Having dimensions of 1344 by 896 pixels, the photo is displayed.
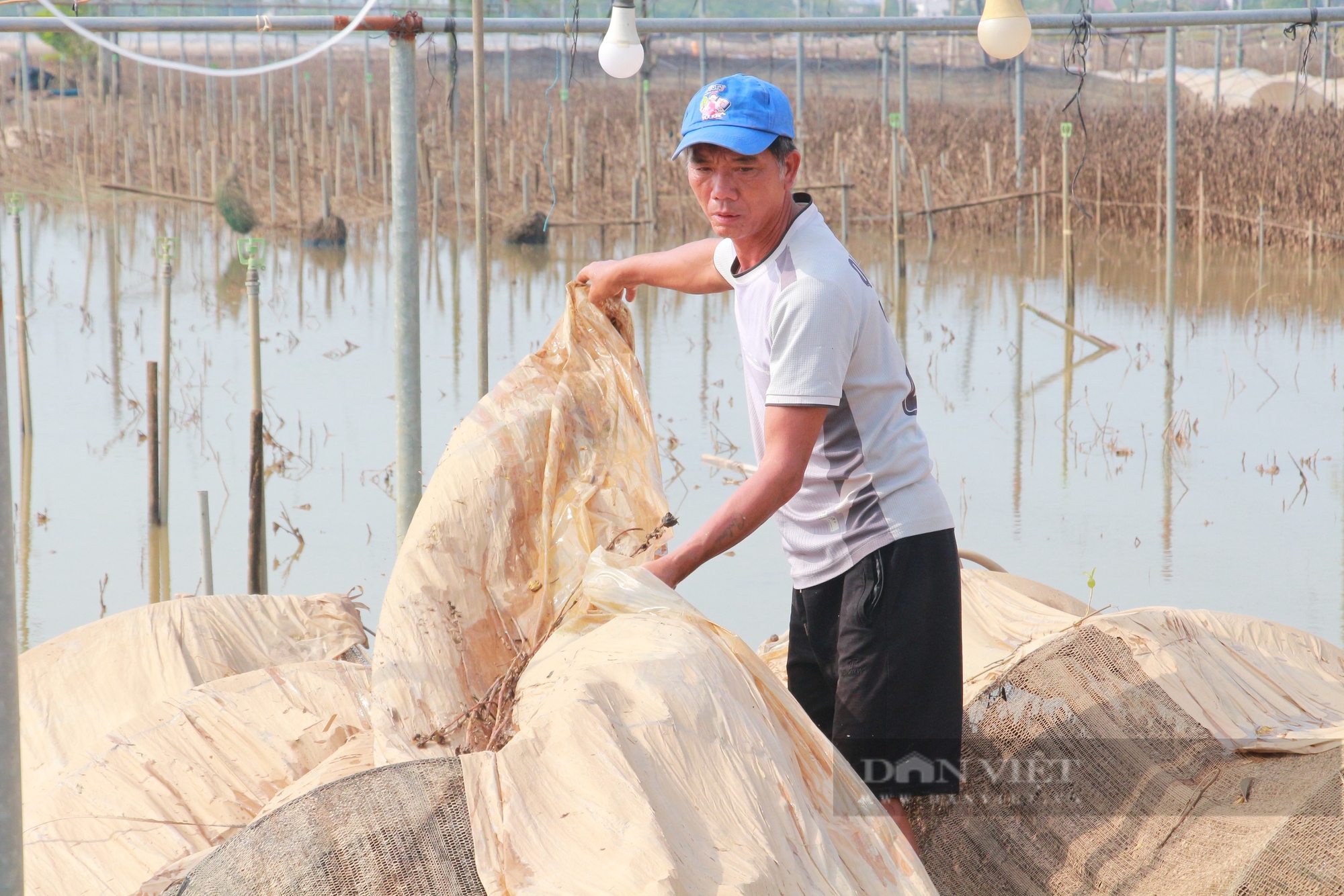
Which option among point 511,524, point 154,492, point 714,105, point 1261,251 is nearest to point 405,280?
point 511,524

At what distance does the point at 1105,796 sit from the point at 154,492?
378 centimetres

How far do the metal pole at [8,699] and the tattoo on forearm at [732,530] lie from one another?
0.92 m

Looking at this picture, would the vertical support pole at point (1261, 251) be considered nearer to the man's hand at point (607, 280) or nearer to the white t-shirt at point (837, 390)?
the man's hand at point (607, 280)

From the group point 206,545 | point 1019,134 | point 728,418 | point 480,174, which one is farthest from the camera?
point 1019,134

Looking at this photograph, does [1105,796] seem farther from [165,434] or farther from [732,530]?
[165,434]

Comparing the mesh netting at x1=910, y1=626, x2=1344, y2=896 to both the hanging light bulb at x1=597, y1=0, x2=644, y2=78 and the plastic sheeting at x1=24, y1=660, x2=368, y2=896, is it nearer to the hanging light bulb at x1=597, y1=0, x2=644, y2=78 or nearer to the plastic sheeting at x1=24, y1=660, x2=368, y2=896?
the plastic sheeting at x1=24, y1=660, x2=368, y2=896

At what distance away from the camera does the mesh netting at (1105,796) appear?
2072mm

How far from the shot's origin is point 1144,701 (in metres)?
2.38

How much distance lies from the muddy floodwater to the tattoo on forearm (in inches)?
96.7

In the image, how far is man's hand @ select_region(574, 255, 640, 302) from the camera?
2537 millimetres

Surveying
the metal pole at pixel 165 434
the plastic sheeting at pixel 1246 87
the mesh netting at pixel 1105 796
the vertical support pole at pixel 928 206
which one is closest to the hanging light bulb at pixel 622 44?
the mesh netting at pixel 1105 796

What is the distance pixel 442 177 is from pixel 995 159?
6.50 meters

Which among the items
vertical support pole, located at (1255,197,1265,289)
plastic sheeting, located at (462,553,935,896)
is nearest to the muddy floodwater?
vertical support pole, located at (1255,197,1265,289)

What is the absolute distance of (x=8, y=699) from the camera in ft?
4.24
